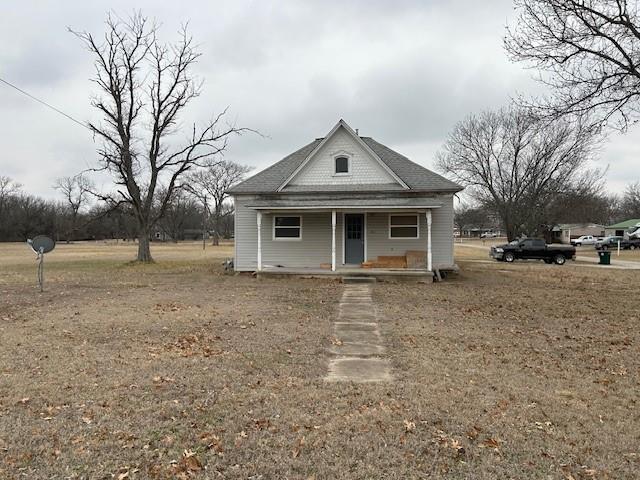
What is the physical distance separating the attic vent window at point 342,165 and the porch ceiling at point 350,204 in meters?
1.49

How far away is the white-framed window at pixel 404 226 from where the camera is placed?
1872 centimetres

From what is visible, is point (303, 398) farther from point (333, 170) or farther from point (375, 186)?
point (333, 170)

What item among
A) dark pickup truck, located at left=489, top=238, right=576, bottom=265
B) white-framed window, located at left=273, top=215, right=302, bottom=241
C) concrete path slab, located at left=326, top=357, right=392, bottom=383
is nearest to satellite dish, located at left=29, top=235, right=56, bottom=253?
white-framed window, located at left=273, top=215, right=302, bottom=241

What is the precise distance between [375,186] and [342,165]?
1.71m

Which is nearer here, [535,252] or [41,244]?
[41,244]

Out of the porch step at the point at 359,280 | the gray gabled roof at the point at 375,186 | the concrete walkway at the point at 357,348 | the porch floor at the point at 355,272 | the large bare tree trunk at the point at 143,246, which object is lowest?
the concrete walkway at the point at 357,348

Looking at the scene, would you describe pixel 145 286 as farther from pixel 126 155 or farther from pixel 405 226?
pixel 126 155

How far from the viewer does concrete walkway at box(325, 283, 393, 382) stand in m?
5.49

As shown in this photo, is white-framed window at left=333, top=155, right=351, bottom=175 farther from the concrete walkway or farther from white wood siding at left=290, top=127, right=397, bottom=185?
the concrete walkway

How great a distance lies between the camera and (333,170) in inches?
754

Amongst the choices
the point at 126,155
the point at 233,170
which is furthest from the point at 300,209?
the point at 233,170

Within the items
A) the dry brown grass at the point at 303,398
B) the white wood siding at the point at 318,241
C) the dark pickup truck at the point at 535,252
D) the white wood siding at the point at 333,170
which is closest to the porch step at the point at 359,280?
the white wood siding at the point at 318,241

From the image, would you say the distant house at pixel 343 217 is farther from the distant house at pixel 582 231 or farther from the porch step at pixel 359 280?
the distant house at pixel 582 231

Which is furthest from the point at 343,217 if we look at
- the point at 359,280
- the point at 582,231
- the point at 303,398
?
the point at 582,231
